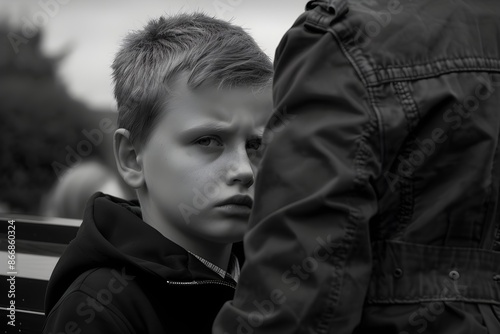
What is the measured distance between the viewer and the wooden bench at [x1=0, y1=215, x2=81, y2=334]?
2.71 meters

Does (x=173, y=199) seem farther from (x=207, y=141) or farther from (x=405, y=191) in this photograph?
(x=405, y=191)

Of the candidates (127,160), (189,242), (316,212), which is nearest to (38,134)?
(127,160)

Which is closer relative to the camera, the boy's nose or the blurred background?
the boy's nose

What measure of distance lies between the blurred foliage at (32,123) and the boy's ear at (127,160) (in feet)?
3.35

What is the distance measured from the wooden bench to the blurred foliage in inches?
3.4

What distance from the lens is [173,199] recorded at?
1.56 metres

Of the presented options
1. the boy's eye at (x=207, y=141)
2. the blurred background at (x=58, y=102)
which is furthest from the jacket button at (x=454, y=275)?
the blurred background at (x=58, y=102)

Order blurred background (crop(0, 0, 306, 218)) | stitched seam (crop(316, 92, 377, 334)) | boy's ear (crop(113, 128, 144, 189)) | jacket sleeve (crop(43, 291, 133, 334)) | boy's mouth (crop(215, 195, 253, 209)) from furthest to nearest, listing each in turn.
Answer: blurred background (crop(0, 0, 306, 218)), boy's ear (crop(113, 128, 144, 189)), boy's mouth (crop(215, 195, 253, 209)), jacket sleeve (crop(43, 291, 133, 334)), stitched seam (crop(316, 92, 377, 334))

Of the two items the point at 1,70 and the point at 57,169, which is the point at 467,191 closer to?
the point at 57,169

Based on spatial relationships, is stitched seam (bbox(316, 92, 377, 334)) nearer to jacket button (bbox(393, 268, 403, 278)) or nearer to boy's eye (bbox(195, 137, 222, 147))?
jacket button (bbox(393, 268, 403, 278))

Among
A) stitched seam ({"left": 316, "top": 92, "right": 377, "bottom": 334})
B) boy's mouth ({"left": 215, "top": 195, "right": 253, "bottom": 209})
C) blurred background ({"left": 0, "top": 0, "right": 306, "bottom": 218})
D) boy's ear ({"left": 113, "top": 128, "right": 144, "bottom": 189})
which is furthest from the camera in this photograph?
blurred background ({"left": 0, "top": 0, "right": 306, "bottom": 218})

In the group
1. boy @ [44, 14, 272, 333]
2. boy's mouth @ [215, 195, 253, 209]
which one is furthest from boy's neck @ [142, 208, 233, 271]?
boy's mouth @ [215, 195, 253, 209]

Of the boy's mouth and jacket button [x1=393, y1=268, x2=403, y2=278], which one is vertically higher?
jacket button [x1=393, y1=268, x2=403, y2=278]

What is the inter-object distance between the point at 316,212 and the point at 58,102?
1.86 metres
